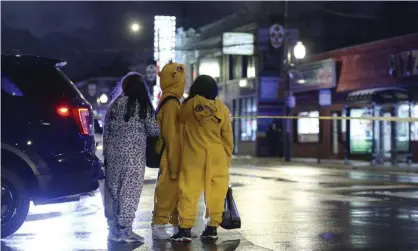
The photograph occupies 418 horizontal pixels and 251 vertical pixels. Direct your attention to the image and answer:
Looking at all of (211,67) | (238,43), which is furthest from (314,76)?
(211,67)

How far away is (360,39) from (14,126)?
35.4m

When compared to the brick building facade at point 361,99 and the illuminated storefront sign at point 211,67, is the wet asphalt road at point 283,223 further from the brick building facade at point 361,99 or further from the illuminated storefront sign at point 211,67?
the illuminated storefront sign at point 211,67

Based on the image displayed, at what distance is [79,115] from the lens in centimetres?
756

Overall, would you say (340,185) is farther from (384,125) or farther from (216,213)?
(384,125)

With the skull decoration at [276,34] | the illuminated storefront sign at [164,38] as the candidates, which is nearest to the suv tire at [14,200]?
the skull decoration at [276,34]

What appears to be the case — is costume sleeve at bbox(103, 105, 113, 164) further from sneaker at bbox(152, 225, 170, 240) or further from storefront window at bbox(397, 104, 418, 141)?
storefront window at bbox(397, 104, 418, 141)

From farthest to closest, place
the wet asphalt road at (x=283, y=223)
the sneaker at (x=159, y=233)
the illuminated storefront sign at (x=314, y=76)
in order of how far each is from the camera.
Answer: the illuminated storefront sign at (x=314, y=76) → the sneaker at (x=159, y=233) → the wet asphalt road at (x=283, y=223)

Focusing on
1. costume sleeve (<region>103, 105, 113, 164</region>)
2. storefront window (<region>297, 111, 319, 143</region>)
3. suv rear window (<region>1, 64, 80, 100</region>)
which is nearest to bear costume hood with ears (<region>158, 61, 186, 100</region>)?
costume sleeve (<region>103, 105, 113, 164</region>)

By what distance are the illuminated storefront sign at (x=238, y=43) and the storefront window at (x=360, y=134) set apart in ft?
30.6

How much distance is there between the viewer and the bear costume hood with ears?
25.6 ft

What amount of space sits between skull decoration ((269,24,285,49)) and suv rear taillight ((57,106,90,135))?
24402mm

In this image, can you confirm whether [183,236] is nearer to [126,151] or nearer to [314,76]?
[126,151]

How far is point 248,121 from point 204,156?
33091 millimetres

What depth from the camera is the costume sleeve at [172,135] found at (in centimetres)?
761
